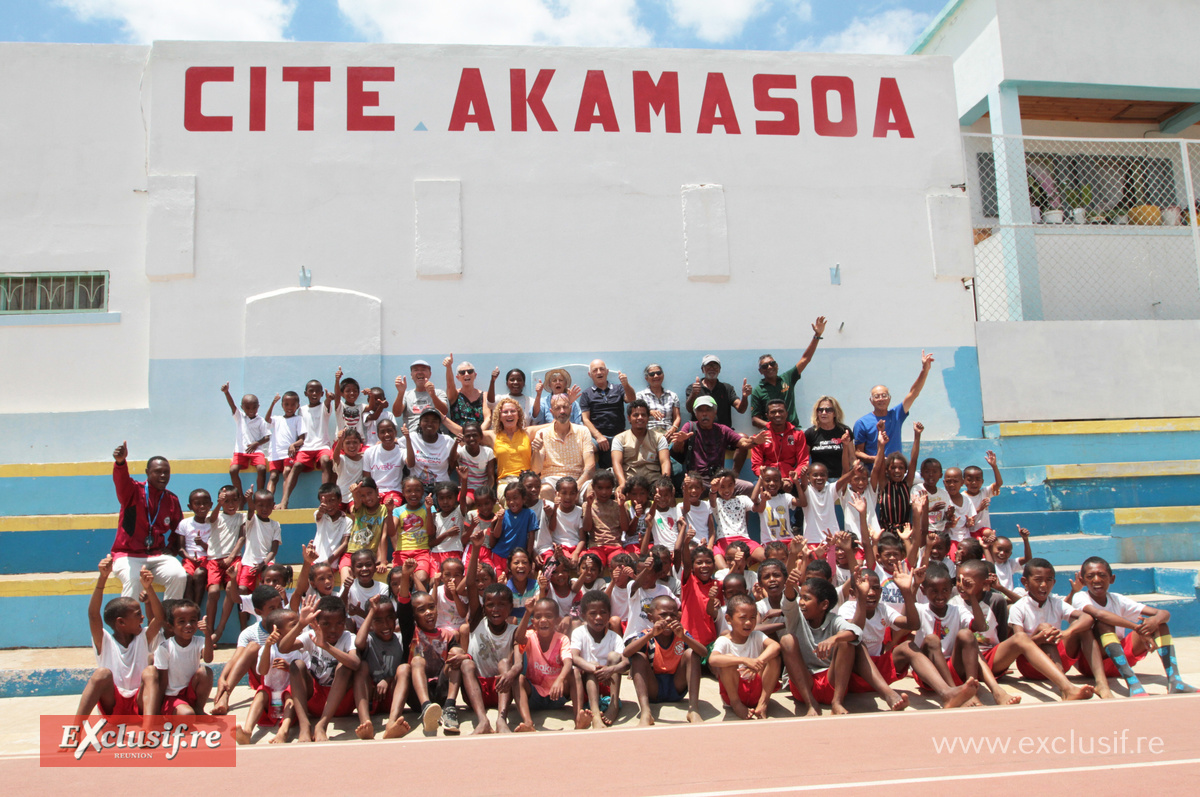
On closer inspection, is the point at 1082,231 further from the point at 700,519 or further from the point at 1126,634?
the point at 700,519

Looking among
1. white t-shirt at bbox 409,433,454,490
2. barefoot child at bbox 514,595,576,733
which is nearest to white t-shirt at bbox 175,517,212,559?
white t-shirt at bbox 409,433,454,490

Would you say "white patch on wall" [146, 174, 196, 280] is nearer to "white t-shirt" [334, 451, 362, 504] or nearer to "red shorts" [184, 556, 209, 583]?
"white t-shirt" [334, 451, 362, 504]

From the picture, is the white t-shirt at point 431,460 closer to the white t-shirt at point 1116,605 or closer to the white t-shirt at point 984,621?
the white t-shirt at point 984,621

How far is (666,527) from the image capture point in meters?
6.90

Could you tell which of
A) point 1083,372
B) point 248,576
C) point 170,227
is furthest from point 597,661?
point 1083,372

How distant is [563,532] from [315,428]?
112 inches

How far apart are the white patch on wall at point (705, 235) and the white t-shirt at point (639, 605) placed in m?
4.47

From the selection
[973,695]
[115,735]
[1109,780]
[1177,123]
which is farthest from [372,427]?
[1177,123]

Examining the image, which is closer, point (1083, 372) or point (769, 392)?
point (769, 392)

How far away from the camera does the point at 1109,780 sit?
3719 millimetres

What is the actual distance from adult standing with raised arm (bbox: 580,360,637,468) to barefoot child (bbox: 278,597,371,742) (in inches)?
133

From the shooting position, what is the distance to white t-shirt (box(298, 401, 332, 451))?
823 cm

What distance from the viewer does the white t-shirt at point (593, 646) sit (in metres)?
5.52

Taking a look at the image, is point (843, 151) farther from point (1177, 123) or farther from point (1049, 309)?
point (1177, 123)
